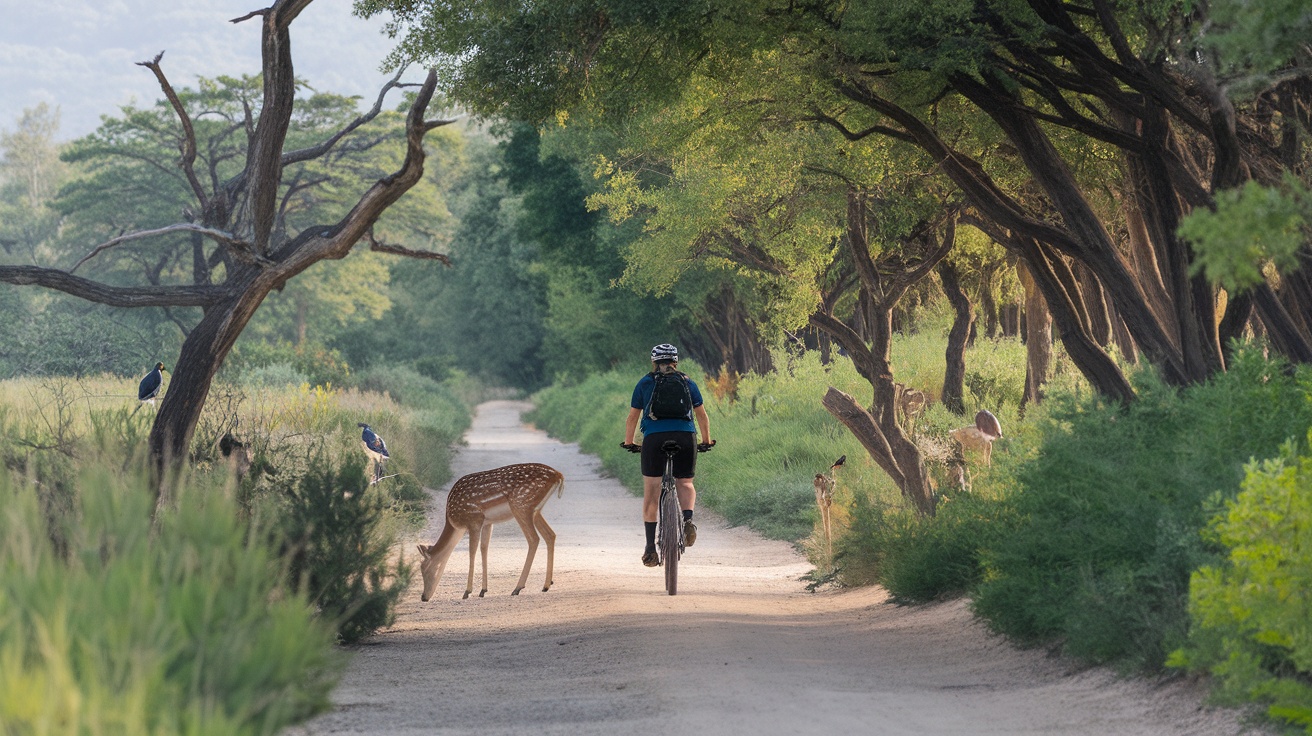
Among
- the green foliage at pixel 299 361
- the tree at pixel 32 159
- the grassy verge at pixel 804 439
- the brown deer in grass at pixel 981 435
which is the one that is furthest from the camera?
the tree at pixel 32 159

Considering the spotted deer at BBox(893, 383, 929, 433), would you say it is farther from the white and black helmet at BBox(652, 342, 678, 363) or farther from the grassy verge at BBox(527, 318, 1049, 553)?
the white and black helmet at BBox(652, 342, 678, 363)

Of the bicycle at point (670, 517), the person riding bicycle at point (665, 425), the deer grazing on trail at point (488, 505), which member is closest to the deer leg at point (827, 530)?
the person riding bicycle at point (665, 425)

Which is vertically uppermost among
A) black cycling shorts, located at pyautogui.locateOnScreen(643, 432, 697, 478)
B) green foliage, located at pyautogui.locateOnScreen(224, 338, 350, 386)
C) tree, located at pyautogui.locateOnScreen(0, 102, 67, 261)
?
tree, located at pyautogui.locateOnScreen(0, 102, 67, 261)

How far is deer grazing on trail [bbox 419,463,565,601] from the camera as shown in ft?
47.1

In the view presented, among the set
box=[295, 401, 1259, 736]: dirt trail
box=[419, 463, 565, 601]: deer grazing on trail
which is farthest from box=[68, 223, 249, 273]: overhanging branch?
box=[419, 463, 565, 601]: deer grazing on trail

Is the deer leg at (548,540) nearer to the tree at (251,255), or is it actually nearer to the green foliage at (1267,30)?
the tree at (251,255)

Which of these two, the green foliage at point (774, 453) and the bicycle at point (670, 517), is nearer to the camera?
the bicycle at point (670, 517)

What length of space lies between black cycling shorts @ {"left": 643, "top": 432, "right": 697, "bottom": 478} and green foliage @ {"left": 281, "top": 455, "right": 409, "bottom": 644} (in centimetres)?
294

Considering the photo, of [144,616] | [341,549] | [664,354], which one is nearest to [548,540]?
[664,354]

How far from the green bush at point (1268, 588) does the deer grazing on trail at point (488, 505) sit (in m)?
8.45

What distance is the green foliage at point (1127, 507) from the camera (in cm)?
853

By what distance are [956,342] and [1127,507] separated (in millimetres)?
18210

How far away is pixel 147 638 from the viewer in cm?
474

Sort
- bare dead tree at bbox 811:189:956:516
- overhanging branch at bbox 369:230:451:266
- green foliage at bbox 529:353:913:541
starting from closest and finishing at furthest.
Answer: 1. overhanging branch at bbox 369:230:451:266
2. bare dead tree at bbox 811:189:956:516
3. green foliage at bbox 529:353:913:541
